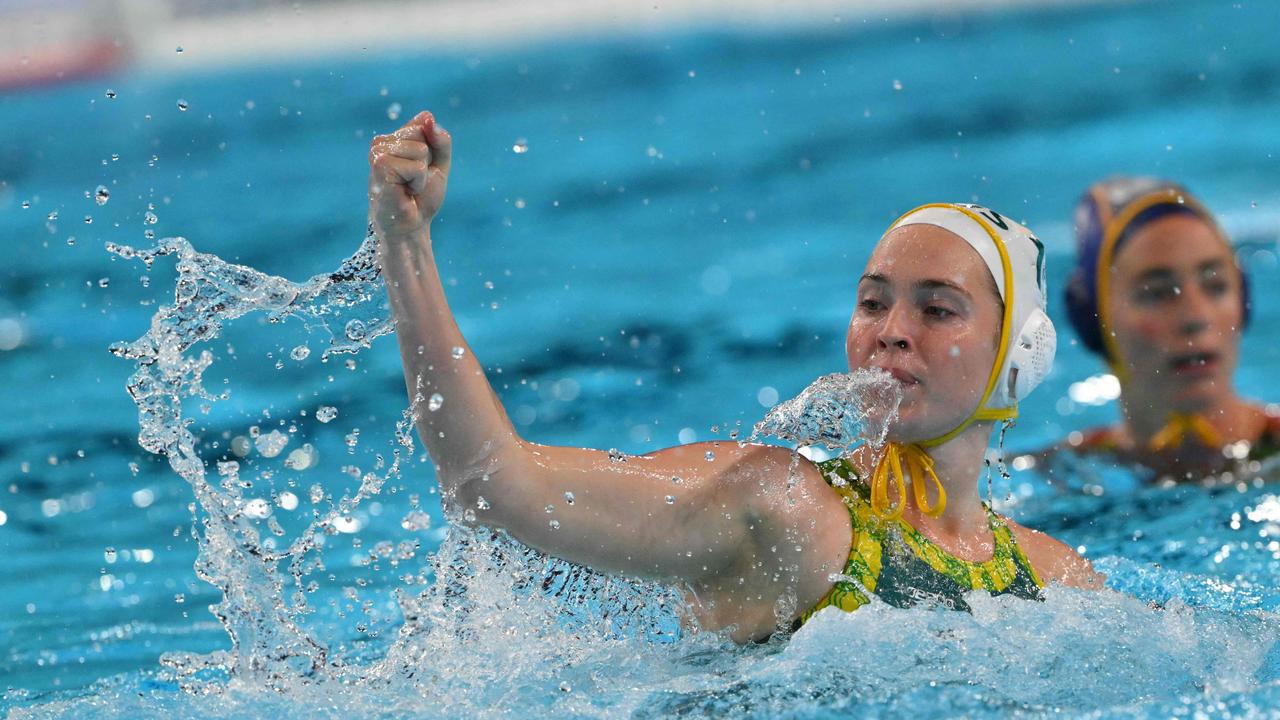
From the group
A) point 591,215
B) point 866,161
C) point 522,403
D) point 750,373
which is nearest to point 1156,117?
point 866,161

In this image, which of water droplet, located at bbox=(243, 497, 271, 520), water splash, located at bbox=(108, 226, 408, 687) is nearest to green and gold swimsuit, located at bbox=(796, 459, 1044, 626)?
water splash, located at bbox=(108, 226, 408, 687)

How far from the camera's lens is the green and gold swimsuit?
2.47 meters

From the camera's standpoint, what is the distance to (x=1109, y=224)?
178 inches

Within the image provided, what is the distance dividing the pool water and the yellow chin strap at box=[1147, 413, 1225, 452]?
15 cm

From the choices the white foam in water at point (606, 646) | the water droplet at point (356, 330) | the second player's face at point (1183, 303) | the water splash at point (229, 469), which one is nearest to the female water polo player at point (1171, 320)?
the second player's face at point (1183, 303)

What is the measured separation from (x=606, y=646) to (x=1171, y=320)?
2492mm

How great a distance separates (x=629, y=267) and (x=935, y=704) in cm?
448

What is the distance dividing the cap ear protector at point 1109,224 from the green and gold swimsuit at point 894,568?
2112mm

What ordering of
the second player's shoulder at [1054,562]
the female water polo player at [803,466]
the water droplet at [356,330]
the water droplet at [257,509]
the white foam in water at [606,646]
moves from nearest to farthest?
the female water polo player at [803,466] < the water droplet at [356,330] < the white foam in water at [606,646] < the second player's shoulder at [1054,562] < the water droplet at [257,509]

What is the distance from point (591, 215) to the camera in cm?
730

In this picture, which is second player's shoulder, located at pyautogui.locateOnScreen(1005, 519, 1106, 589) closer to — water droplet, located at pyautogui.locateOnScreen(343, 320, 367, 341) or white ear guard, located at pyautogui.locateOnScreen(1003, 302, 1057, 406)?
white ear guard, located at pyautogui.locateOnScreen(1003, 302, 1057, 406)

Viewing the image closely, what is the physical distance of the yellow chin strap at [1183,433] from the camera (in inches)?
176

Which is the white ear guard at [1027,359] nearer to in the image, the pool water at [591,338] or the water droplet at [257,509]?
the pool water at [591,338]

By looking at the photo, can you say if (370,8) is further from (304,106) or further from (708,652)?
(708,652)
